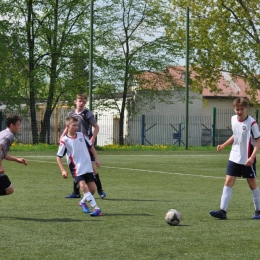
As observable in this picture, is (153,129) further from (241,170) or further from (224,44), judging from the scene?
(241,170)

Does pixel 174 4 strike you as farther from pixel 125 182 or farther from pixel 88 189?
pixel 88 189

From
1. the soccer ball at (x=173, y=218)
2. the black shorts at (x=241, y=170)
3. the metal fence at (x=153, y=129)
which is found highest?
the black shorts at (x=241, y=170)

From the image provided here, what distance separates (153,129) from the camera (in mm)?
41656

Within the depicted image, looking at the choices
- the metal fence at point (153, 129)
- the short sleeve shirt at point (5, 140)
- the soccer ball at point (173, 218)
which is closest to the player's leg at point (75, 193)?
the short sleeve shirt at point (5, 140)

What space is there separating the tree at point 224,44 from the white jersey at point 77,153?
31.7m

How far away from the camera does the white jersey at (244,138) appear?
10305 millimetres

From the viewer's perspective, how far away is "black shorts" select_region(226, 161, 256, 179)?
33.9 ft

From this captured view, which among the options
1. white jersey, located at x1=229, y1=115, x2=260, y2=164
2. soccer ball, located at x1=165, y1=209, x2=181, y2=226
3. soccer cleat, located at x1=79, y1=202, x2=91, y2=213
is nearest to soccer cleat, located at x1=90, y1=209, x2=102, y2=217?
soccer cleat, located at x1=79, y1=202, x2=91, y2=213

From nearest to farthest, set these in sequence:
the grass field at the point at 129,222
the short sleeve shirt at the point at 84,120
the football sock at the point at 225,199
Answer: the grass field at the point at 129,222 < the football sock at the point at 225,199 < the short sleeve shirt at the point at 84,120

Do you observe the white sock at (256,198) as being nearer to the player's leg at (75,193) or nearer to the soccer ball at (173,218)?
the soccer ball at (173,218)

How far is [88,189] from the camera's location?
1082 cm

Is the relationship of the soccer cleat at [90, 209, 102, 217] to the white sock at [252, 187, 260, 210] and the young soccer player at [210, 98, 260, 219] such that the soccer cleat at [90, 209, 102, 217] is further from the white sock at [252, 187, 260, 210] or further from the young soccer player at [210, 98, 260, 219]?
the white sock at [252, 187, 260, 210]

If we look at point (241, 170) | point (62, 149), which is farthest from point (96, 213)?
point (241, 170)

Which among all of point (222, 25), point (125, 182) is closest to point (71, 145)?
point (125, 182)
